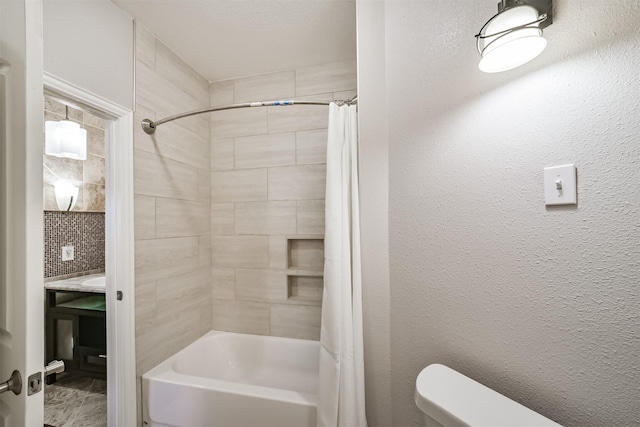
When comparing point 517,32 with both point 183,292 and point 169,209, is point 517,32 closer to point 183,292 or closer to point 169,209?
point 169,209

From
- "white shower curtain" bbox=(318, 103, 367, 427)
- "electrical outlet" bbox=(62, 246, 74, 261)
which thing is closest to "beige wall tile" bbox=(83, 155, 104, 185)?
"electrical outlet" bbox=(62, 246, 74, 261)

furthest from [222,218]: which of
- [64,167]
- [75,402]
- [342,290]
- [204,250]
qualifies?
[75,402]

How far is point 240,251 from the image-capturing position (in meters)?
2.14

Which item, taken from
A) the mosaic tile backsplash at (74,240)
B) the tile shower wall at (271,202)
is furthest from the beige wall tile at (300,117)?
the mosaic tile backsplash at (74,240)

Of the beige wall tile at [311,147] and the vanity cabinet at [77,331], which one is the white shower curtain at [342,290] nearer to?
the beige wall tile at [311,147]

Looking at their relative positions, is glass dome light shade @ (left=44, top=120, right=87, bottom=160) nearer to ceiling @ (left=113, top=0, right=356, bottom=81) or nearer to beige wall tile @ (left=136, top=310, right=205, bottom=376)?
ceiling @ (left=113, top=0, right=356, bottom=81)

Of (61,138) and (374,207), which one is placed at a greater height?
(61,138)

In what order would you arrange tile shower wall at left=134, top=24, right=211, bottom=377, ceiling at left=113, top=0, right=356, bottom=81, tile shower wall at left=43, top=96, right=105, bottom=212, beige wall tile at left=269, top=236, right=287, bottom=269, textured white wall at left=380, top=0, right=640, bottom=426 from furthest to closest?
tile shower wall at left=43, top=96, right=105, bottom=212 → beige wall tile at left=269, top=236, right=287, bottom=269 → tile shower wall at left=134, top=24, right=211, bottom=377 → ceiling at left=113, top=0, right=356, bottom=81 → textured white wall at left=380, top=0, right=640, bottom=426

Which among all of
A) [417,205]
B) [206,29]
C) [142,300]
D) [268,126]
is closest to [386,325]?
[417,205]

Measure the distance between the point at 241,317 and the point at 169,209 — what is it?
1.03m

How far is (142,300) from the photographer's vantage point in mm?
1520

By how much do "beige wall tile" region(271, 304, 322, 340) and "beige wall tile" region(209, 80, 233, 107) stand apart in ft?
5.73

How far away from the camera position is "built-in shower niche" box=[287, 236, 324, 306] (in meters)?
2.01

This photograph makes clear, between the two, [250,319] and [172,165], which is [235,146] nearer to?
[172,165]
